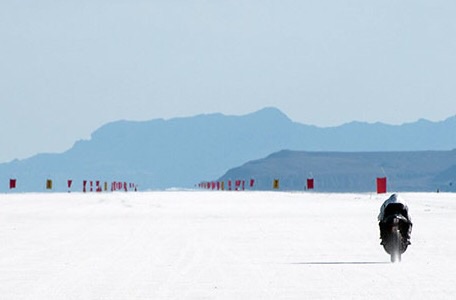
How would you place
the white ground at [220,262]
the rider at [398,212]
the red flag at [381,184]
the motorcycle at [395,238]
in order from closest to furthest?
the white ground at [220,262] → the motorcycle at [395,238] → the rider at [398,212] → the red flag at [381,184]

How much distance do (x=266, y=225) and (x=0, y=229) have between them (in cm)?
793

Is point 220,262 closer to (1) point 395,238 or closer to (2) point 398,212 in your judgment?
(1) point 395,238

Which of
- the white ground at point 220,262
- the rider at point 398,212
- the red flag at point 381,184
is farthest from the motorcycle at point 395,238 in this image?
the red flag at point 381,184

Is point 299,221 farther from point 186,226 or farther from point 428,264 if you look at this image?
point 428,264

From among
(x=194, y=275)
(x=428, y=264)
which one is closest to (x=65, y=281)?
(x=194, y=275)

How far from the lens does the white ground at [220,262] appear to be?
15.7 metres

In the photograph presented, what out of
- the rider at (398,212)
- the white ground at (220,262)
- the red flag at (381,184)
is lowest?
the white ground at (220,262)

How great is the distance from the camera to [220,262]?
20672 mm

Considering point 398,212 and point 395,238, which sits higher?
point 398,212

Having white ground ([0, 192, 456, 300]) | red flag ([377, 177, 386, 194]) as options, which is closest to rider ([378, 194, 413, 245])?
white ground ([0, 192, 456, 300])

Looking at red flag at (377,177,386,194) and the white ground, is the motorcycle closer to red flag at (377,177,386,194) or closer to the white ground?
the white ground

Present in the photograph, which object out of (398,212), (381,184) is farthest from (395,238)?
(381,184)

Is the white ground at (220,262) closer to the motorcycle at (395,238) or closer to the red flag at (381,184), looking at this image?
the motorcycle at (395,238)

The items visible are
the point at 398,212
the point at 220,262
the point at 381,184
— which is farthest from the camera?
the point at 381,184
